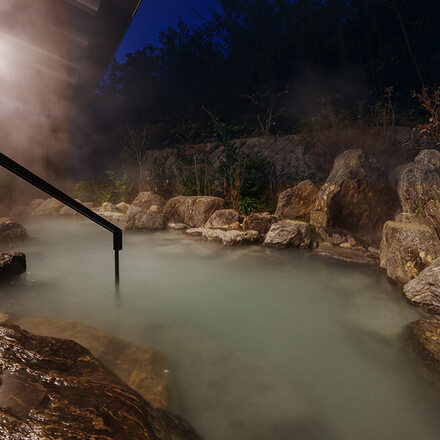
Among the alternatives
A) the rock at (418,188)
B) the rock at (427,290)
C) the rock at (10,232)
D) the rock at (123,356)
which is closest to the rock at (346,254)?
the rock at (418,188)

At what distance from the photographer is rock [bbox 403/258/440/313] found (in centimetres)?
263

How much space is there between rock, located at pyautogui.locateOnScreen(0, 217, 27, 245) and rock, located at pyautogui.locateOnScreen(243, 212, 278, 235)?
15.2ft

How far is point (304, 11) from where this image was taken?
468 inches

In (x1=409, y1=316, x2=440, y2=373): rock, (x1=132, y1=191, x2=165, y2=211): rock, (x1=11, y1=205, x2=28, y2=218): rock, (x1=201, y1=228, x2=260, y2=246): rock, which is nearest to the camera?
(x1=409, y1=316, x2=440, y2=373): rock

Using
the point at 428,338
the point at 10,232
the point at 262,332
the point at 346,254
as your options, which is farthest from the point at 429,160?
the point at 10,232

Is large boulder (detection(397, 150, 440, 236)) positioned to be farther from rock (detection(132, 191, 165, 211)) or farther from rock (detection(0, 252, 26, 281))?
rock (detection(132, 191, 165, 211))

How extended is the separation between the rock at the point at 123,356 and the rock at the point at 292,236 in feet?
12.1

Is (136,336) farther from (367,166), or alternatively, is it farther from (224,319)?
(367,166)

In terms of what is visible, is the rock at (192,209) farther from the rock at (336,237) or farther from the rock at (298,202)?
the rock at (336,237)

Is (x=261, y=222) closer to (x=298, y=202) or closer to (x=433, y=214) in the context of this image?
(x=298, y=202)

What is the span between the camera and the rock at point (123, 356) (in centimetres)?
148

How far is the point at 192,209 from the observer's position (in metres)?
7.21

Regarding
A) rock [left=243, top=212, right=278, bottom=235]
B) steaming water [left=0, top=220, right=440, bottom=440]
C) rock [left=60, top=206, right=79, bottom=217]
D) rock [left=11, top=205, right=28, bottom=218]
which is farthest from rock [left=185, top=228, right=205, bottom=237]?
rock [left=11, top=205, right=28, bottom=218]

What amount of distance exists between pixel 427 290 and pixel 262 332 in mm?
1764
